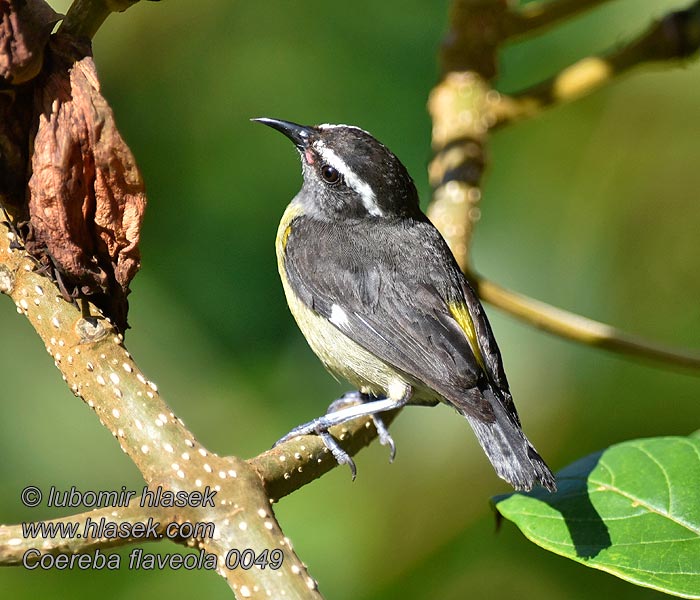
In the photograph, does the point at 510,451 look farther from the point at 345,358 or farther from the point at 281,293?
the point at 281,293

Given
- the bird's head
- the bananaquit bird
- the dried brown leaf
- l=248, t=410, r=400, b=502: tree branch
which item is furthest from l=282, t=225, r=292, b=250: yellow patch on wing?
the dried brown leaf

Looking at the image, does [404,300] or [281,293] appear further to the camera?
[281,293]

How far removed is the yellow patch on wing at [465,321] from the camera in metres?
2.91

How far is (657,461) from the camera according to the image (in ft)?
7.66

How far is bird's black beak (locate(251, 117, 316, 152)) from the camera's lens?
3.16 meters

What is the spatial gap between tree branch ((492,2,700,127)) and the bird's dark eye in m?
0.61

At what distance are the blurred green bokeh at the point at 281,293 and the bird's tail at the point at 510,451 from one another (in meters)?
0.67

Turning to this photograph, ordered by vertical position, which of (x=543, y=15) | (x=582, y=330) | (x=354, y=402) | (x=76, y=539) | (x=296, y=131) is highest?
(x=543, y=15)

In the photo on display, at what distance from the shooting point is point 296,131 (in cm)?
320

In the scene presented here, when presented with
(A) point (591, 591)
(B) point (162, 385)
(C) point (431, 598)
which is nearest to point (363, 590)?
(C) point (431, 598)

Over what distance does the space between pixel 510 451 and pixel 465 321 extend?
1.78 feet

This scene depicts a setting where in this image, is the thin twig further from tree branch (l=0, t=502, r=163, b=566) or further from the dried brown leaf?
tree branch (l=0, t=502, r=163, b=566)

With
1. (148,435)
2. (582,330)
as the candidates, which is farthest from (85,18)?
(582,330)

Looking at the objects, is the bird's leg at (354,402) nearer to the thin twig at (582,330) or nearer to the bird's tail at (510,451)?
the bird's tail at (510,451)
